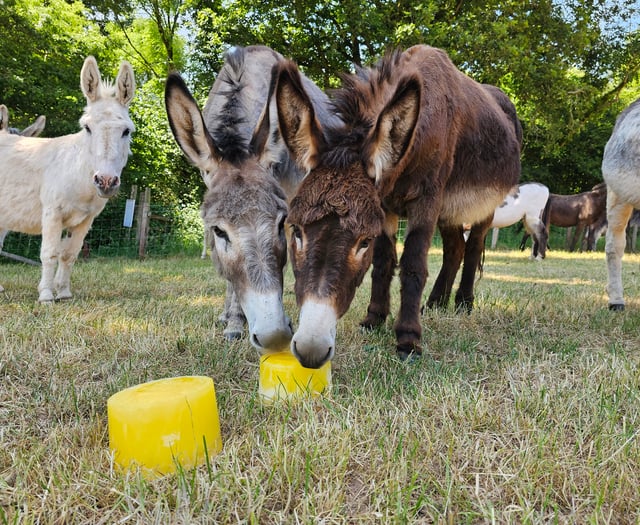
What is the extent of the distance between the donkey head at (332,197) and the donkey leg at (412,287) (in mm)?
492

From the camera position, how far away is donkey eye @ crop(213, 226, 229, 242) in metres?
2.28

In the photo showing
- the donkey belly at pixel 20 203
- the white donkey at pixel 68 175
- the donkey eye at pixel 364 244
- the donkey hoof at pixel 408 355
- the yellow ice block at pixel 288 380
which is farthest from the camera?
the donkey belly at pixel 20 203

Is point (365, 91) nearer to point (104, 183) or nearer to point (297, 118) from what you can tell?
point (297, 118)

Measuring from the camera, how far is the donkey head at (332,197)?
5.90ft

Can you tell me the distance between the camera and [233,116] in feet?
9.06

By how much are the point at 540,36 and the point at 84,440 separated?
16127 millimetres

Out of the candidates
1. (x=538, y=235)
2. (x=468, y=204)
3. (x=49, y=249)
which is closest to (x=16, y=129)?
(x=49, y=249)

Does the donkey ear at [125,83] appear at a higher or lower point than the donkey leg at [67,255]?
higher

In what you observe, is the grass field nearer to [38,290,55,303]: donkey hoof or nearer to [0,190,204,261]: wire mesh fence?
[38,290,55,303]: donkey hoof

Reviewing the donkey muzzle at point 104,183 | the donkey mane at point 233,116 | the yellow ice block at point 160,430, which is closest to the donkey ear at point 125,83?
the donkey muzzle at point 104,183

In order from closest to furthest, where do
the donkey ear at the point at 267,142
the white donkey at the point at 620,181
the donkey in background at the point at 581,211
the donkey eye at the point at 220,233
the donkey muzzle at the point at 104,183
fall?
the donkey eye at the point at 220,233, the donkey ear at the point at 267,142, the white donkey at the point at 620,181, the donkey muzzle at the point at 104,183, the donkey in background at the point at 581,211

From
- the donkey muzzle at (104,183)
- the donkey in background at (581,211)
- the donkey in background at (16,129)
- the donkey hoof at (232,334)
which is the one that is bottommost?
the donkey hoof at (232,334)

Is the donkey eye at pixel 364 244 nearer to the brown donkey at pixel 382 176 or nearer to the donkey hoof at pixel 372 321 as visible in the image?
the brown donkey at pixel 382 176

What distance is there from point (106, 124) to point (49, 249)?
4.46ft
